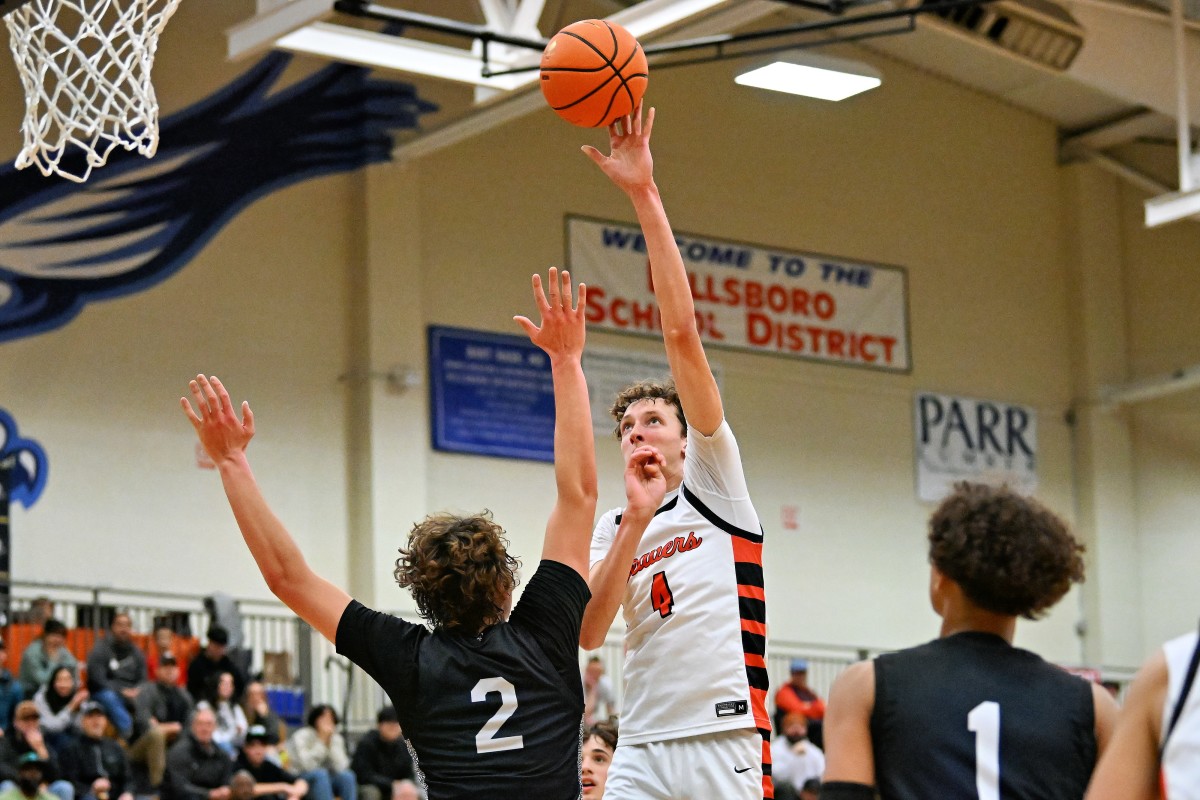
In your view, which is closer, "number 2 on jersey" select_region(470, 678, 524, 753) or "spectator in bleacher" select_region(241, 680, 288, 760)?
"number 2 on jersey" select_region(470, 678, 524, 753)

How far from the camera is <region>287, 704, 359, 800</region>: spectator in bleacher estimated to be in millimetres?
16047

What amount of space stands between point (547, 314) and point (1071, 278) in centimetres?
2243

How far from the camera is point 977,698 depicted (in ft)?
11.6

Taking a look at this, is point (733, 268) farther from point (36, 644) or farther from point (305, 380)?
point (36, 644)

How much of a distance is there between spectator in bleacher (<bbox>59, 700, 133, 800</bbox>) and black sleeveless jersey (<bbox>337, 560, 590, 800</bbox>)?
422 inches

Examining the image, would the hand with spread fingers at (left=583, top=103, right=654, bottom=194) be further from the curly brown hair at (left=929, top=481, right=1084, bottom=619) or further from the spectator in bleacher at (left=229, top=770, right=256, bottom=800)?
the spectator in bleacher at (left=229, top=770, right=256, bottom=800)

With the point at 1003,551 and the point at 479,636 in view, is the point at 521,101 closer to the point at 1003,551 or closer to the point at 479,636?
the point at 479,636

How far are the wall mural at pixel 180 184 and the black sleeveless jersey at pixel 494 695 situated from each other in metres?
14.4

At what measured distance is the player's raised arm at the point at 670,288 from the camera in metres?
5.32

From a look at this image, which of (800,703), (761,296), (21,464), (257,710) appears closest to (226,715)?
(257,710)

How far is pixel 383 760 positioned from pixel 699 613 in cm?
1190

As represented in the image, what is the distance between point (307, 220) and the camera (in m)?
19.7

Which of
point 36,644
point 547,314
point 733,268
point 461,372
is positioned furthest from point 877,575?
point 547,314

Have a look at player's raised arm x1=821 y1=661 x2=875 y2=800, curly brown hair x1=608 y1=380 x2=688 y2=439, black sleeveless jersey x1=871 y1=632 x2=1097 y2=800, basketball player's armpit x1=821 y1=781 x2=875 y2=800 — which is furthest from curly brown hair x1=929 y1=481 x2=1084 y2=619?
curly brown hair x1=608 y1=380 x2=688 y2=439
